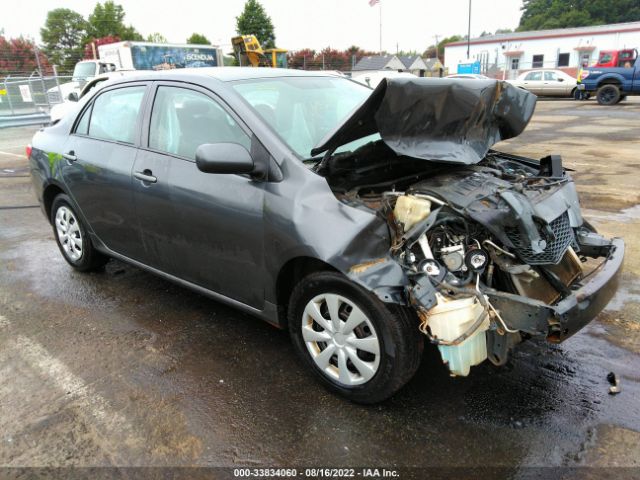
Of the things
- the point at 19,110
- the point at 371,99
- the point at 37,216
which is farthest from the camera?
the point at 19,110

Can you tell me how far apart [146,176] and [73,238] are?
5.17ft

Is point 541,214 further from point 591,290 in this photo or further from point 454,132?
point 454,132

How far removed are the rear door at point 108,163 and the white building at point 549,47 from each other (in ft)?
149

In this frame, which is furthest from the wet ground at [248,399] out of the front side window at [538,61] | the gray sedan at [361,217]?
the front side window at [538,61]

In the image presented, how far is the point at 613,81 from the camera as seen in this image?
21281mm

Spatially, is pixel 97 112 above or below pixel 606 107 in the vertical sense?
above

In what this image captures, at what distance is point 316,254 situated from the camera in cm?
265

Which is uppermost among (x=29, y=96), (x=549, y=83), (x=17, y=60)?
(x=17, y=60)

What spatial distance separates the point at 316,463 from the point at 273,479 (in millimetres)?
214

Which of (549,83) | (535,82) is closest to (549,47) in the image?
(535,82)

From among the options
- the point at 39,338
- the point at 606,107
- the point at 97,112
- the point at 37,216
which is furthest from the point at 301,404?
the point at 606,107

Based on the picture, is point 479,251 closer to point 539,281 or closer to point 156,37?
point 539,281

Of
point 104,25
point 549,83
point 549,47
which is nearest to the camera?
point 549,83

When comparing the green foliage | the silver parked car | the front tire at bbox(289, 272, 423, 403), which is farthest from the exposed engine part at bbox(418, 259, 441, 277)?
the green foliage
